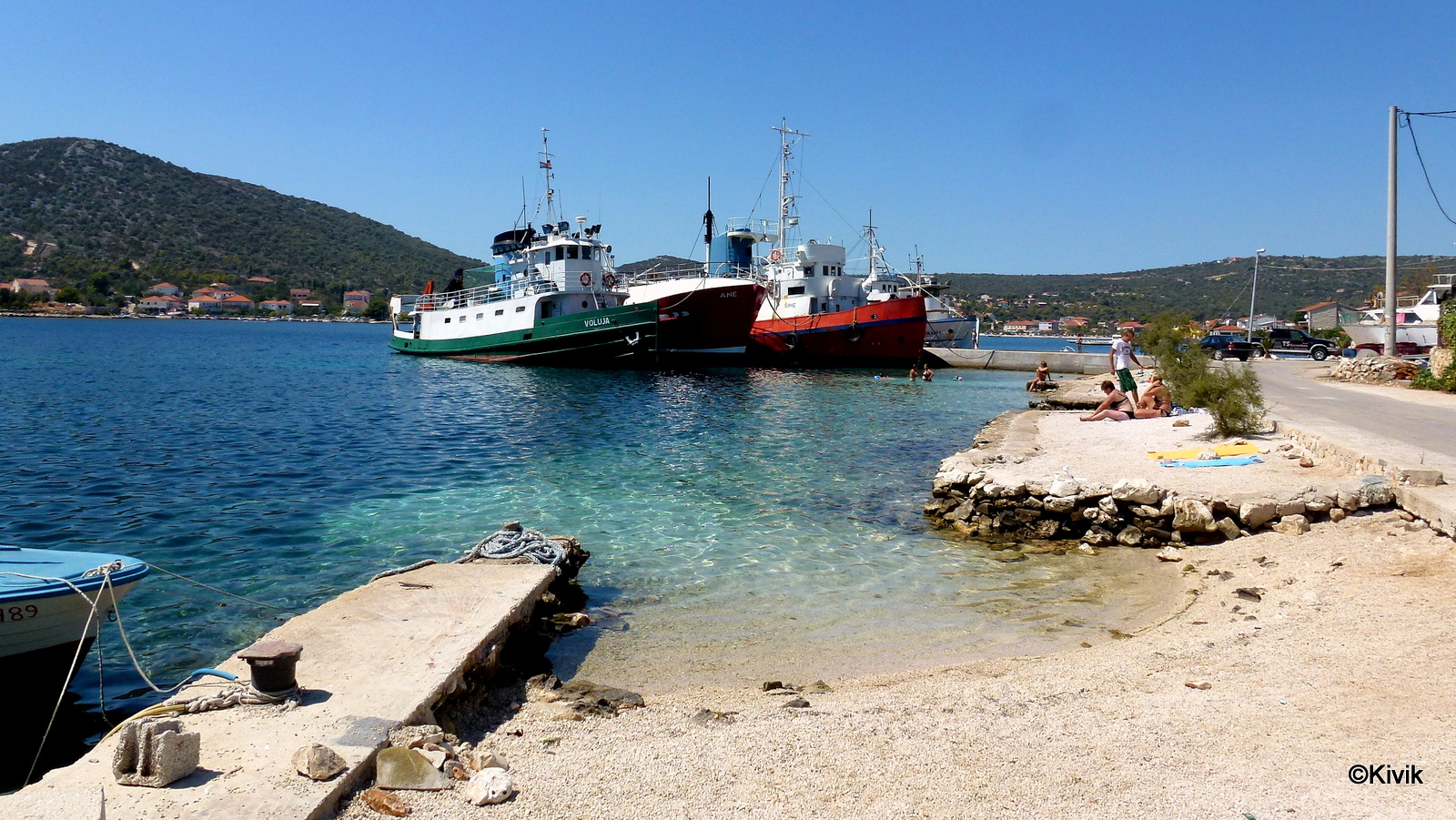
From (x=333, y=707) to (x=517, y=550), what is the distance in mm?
2685

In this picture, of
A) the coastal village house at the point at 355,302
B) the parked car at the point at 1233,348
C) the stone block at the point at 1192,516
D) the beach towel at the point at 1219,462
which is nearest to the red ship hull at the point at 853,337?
the parked car at the point at 1233,348

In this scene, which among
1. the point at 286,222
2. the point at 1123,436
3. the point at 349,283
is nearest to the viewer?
the point at 1123,436

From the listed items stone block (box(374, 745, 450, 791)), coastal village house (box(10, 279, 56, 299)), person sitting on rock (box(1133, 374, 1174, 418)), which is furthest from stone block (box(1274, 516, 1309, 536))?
coastal village house (box(10, 279, 56, 299))

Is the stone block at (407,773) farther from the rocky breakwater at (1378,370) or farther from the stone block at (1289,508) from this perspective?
the rocky breakwater at (1378,370)

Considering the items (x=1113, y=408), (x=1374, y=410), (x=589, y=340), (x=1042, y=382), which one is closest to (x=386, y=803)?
(x=1113, y=408)

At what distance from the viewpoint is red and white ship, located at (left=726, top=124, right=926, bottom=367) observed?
3491 cm

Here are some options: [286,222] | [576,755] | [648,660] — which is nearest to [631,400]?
[648,660]

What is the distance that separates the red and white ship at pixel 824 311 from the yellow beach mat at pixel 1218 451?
83.6ft

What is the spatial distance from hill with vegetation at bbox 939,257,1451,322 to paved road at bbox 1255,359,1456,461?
58.7m

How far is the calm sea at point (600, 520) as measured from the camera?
535 cm

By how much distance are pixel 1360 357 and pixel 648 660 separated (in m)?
20.3

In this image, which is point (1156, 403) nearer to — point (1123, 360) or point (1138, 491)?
point (1123, 360)

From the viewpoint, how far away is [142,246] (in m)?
113

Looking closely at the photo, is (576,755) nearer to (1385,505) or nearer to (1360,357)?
(1385,505)
